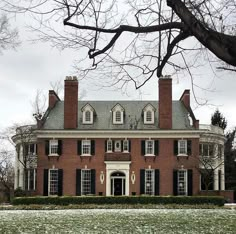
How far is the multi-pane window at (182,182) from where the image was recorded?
43759 mm

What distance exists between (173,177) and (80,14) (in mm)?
37470

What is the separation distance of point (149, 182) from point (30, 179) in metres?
10.5

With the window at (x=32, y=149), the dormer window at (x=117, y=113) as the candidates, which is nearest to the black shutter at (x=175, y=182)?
the dormer window at (x=117, y=113)

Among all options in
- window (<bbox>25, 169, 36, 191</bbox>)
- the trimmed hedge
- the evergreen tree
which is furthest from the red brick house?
the evergreen tree

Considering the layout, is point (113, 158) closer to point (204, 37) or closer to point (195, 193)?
point (195, 193)

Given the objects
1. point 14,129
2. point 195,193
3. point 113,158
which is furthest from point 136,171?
point 14,129

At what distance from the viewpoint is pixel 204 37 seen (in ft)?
22.6

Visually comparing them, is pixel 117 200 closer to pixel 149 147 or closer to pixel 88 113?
pixel 149 147

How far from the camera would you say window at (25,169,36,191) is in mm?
46469

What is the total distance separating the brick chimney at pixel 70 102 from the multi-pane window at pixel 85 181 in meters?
3.95

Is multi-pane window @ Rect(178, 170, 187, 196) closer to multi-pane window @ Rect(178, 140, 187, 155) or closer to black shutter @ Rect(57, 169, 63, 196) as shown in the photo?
multi-pane window @ Rect(178, 140, 187, 155)

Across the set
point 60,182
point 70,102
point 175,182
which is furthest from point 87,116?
point 175,182

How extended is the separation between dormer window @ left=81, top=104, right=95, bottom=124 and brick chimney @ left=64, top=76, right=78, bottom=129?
0.95 m

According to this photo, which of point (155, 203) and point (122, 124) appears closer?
point (155, 203)
